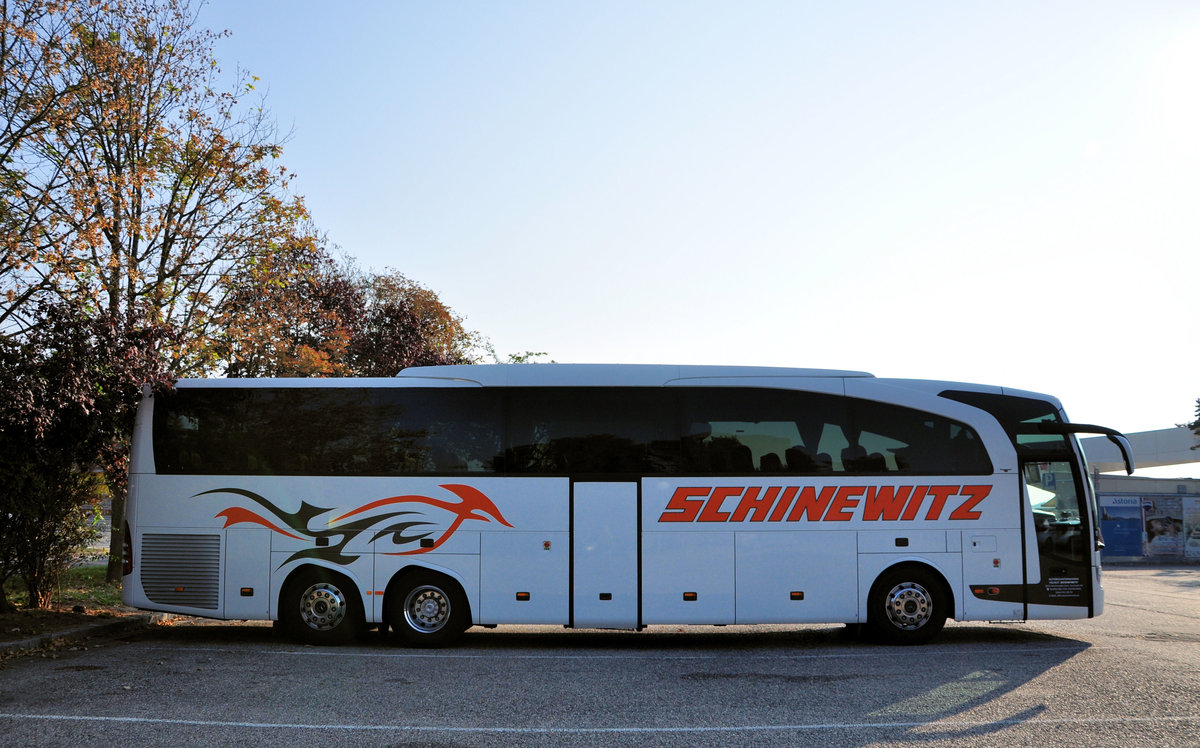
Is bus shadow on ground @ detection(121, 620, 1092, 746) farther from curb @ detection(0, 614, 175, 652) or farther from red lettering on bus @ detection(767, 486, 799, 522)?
red lettering on bus @ detection(767, 486, 799, 522)

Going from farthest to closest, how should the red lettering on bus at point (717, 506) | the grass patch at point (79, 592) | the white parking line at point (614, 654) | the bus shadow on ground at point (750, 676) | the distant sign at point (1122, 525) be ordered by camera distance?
the distant sign at point (1122, 525) < the grass patch at point (79, 592) < the red lettering on bus at point (717, 506) < the white parking line at point (614, 654) < the bus shadow on ground at point (750, 676)

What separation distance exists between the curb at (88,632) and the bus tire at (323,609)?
2.47 metres

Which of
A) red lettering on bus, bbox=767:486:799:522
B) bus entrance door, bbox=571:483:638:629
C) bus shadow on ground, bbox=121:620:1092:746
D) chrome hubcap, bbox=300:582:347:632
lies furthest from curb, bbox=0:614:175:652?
red lettering on bus, bbox=767:486:799:522

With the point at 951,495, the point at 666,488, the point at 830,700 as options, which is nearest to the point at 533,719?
the point at 830,700

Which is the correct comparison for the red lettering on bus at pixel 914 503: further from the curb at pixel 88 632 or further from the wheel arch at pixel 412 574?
the curb at pixel 88 632

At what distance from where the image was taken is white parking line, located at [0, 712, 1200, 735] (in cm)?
701

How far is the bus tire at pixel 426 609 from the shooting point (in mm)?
11430

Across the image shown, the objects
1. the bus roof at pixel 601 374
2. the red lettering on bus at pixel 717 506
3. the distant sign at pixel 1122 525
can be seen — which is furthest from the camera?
the distant sign at pixel 1122 525

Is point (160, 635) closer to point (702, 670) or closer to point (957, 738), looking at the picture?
point (702, 670)

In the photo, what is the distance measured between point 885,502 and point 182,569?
8759 millimetres

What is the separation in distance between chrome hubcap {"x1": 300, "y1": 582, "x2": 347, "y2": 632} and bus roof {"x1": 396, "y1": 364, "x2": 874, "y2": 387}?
2835mm

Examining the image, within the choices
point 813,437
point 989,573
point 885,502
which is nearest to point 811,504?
point 813,437

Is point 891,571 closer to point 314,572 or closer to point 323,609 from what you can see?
point 323,609

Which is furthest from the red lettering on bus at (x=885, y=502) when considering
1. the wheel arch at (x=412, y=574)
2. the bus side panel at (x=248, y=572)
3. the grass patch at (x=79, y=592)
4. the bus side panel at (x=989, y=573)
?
the grass patch at (x=79, y=592)
